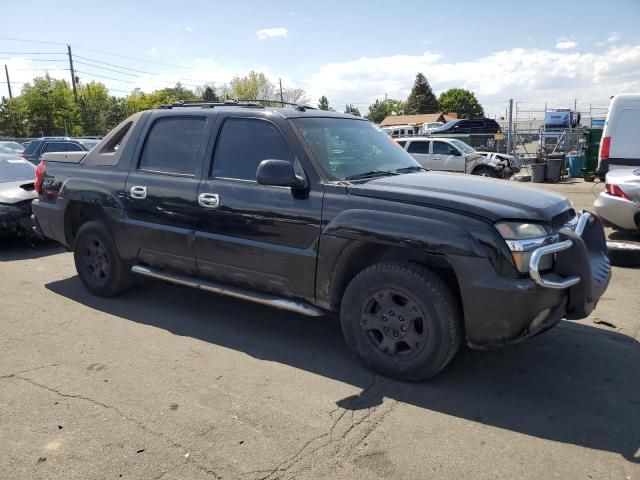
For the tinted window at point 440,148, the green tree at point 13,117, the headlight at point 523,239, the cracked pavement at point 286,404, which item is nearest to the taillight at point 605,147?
the cracked pavement at point 286,404

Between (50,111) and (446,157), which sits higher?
(50,111)

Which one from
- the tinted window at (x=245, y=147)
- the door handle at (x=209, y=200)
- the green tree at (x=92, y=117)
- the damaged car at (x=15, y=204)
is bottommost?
the damaged car at (x=15, y=204)

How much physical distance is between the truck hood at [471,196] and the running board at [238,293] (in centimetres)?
93

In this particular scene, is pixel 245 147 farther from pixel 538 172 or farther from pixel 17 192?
pixel 538 172

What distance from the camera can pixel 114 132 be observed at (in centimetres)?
533

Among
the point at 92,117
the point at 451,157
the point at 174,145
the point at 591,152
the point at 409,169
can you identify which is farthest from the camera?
the point at 92,117

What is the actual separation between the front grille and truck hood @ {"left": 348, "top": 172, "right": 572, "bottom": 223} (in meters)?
0.03

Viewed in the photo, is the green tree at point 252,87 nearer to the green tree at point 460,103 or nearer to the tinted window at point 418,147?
the green tree at point 460,103

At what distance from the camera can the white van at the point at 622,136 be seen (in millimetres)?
10617

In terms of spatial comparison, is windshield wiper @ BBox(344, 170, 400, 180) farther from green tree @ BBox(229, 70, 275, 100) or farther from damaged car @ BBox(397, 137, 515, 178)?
green tree @ BBox(229, 70, 275, 100)

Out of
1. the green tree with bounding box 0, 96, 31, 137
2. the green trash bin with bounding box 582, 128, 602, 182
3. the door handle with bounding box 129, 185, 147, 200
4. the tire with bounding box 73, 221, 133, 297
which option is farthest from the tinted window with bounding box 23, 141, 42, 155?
the green tree with bounding box 0, 96, 31, 137

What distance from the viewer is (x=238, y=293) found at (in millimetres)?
4297

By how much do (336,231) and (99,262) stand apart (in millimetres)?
2891

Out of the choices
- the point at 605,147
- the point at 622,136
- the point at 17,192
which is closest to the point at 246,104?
the point at 17,192
